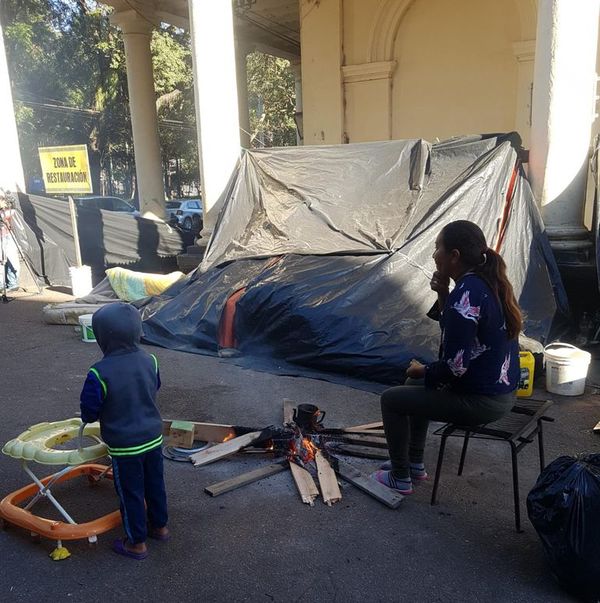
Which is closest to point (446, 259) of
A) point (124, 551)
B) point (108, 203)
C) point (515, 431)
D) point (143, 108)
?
point (515, 431)

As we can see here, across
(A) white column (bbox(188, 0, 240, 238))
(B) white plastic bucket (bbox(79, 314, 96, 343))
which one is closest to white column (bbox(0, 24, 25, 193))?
(A) white column (bbox(188, 0, 240, 238))

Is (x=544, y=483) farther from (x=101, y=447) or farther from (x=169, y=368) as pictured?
(x=169, y=368)

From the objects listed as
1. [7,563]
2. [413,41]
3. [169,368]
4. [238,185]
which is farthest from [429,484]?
[413,41]

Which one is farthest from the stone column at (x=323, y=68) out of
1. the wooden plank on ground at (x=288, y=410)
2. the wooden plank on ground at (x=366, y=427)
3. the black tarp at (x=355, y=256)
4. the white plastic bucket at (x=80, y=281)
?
the wooden plank on ground at (x=366, y=427)

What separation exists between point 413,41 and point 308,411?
9122 mm

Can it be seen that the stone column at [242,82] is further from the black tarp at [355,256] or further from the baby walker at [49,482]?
the baby walker at [49,482]

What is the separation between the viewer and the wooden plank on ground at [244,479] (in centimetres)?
344

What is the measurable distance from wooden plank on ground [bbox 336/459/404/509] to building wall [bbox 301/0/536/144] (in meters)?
8.11

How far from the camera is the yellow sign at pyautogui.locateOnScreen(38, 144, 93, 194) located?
29.7ft

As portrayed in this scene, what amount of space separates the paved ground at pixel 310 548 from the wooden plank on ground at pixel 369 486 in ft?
0.16

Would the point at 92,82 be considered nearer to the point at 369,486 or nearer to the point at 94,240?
the point at 94,240

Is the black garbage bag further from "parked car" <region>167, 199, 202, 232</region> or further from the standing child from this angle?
"parked car" <region>167, 199, 202, 232</region>

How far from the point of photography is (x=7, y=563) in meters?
2.79

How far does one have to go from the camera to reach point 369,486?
342cm
